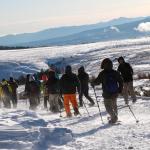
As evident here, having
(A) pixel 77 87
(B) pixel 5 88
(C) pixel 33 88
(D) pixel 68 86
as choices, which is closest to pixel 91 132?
(D) pixel 68 86

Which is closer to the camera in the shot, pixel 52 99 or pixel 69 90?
pixel 69 90

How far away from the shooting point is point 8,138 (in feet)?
32.9

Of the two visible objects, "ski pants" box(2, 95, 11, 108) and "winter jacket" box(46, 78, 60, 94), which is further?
"ski pants" box(2, 95, 11, 108)

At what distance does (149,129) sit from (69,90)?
17.7ft

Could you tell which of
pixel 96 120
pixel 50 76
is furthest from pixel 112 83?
pixel 50 76

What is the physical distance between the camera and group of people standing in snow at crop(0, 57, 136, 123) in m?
13.3

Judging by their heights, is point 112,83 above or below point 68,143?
above

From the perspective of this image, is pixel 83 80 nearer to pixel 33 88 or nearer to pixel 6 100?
pixel 33 88

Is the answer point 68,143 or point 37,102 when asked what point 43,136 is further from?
point 37,102

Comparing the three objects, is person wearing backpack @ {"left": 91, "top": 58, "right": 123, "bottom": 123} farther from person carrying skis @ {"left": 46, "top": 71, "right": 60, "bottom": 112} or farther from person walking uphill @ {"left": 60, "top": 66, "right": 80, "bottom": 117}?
person carrying skis @ {"left": 46, "top": 71, "right": 60, "bottom": 112}

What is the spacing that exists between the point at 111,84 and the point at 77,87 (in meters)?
4.84

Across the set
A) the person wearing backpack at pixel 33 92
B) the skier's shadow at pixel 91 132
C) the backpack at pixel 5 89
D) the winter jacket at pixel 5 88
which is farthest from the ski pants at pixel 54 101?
the backpack at pixel 5 89

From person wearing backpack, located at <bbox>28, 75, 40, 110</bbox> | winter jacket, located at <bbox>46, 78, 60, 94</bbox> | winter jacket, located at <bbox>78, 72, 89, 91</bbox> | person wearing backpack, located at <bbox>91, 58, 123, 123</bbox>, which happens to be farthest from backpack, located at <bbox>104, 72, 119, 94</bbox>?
person wearing backpack, located at <bbox>28, 75, 40, 110</bbox>

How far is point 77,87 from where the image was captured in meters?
18.0
